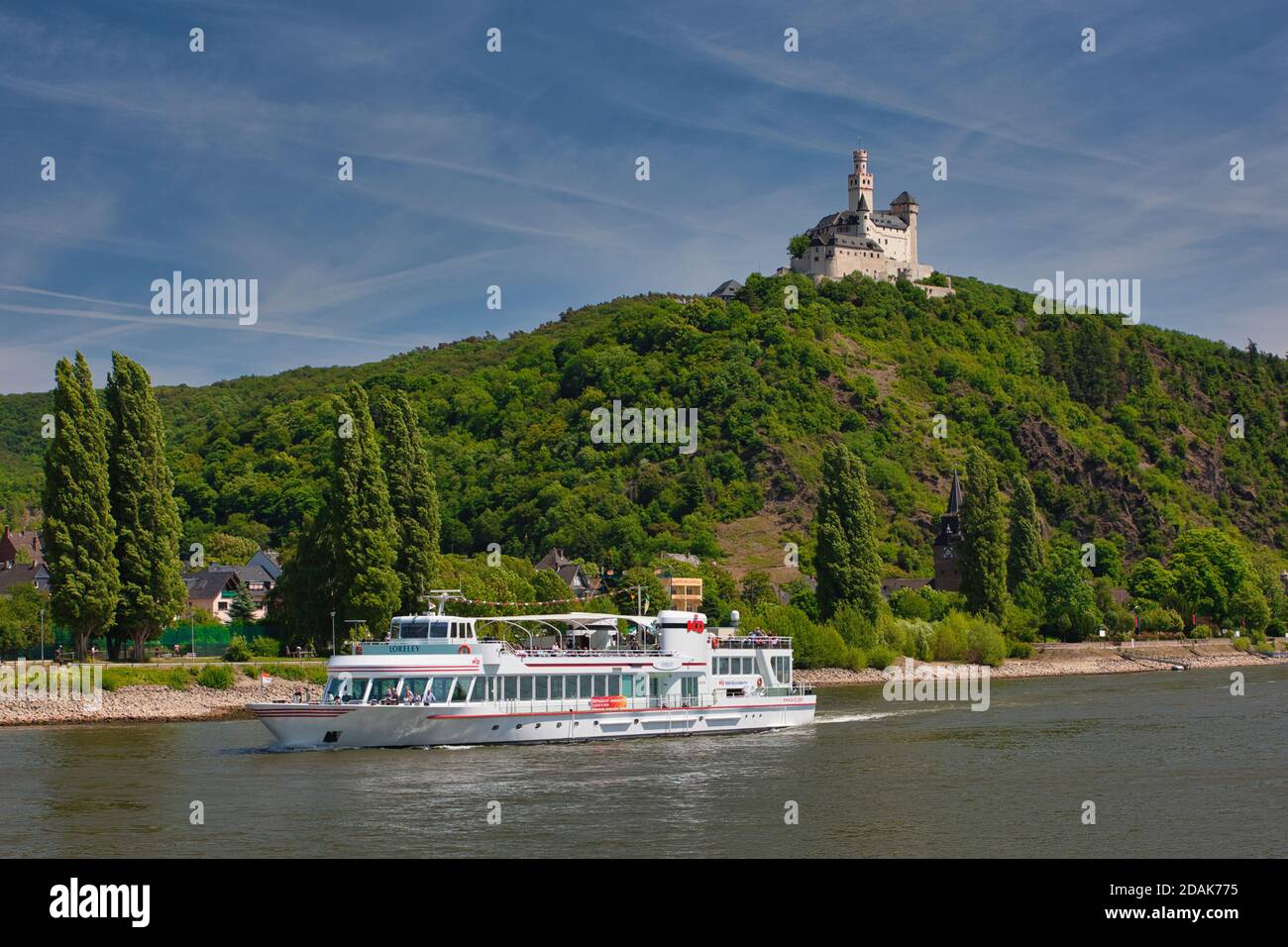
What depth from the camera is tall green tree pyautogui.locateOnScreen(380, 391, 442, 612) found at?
84562 mm

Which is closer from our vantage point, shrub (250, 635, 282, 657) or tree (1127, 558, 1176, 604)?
shrub (250, 635, 282, 657)

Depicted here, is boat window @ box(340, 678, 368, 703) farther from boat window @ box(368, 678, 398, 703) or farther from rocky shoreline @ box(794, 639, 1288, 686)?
rocky shoreline @ box(794, 639, 1288, 686)

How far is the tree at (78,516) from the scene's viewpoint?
228ft

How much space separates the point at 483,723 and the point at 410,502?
3261 centimetres

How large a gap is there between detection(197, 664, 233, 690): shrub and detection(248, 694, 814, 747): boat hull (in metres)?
18.5

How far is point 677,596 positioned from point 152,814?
287 feet

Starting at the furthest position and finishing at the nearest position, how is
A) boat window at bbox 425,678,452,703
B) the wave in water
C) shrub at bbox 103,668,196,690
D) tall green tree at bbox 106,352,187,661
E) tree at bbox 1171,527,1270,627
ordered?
tree at bbox 1171,527,1270,627, tall green tree at bbox 106,352,187,661, the wave in water, shrub at bbox 103,668,196,690, boat window at bbox 425,678,452,703

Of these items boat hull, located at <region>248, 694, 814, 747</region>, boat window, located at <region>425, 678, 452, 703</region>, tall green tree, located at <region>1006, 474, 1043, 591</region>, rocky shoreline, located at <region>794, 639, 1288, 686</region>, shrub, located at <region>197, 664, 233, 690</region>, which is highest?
tall green tree, located at <region>1006, 474, 1043, 591</region>

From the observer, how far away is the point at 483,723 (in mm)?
55875

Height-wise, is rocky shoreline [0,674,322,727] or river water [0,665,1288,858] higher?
rocky shoreline [0,674,322,727]

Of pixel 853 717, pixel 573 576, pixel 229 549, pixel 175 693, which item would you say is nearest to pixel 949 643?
pixel 573 576

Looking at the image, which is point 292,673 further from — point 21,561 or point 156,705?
point 21,561

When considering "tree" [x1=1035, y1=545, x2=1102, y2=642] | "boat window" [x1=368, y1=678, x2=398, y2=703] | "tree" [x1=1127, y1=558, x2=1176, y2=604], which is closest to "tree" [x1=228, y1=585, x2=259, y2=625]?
"boat window" [x1=368, y1=678, x2=398, y2=703]

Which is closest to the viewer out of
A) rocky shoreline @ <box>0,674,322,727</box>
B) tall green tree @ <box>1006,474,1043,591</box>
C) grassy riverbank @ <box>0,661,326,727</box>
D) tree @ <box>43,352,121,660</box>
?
rocky shoreline @ <box>0,674,322,727</box>
